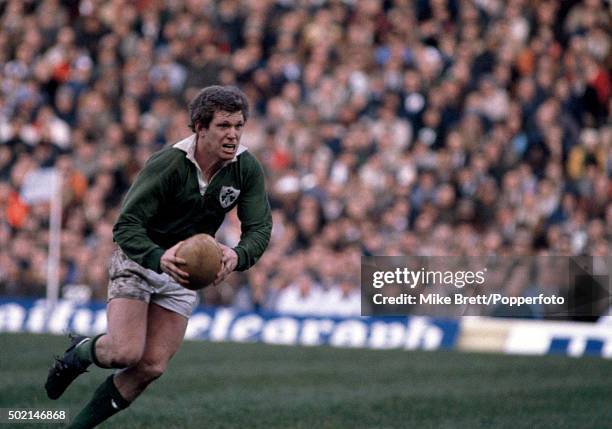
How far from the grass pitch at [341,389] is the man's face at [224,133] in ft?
7.32

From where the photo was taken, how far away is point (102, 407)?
7078mm

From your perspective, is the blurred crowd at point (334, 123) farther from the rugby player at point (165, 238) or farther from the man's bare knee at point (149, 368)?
the man's bare knee at point (149, 368)

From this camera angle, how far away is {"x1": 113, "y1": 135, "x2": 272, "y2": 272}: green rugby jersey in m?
6.81

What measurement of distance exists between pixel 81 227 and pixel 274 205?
3.17 metres

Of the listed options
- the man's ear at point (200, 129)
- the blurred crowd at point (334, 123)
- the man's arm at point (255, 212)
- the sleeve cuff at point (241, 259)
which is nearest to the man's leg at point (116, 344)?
the sleeve cuff at point (241, 259)

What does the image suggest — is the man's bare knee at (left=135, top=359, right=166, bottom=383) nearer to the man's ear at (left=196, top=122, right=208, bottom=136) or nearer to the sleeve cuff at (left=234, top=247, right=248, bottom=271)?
the sleeve cuff at (left=234, top=247, right=248, bottom=271)

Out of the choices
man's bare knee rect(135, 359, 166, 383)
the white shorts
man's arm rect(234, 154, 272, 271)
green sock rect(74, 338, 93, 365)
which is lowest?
man's bare knee rect(135, 359, 166, 383)

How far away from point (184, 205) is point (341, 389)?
447cm

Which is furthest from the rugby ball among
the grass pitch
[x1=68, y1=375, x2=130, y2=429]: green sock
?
the grass pitch

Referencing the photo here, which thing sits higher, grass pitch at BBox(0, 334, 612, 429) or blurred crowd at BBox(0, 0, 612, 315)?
blurred crowd at BBox(0, 0, 612, 315)

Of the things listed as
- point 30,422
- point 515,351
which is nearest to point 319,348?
point 515,351

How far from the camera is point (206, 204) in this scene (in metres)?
7.10

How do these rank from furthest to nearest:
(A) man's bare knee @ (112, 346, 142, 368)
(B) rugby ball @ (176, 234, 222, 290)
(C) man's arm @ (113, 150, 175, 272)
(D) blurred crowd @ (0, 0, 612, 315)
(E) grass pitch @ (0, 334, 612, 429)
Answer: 1. (D) blurred crowd @ (0, 0, 612, 315)
2. (E) grass pitch @ (0, 334, 612, 429)
3. (A) man's bare knee @ (112, 346, 142, 368)
4. (C) man's arm @ (113, 150, 175, 272)
5. (B) rugby ball @ (176, 234, 222, 290)

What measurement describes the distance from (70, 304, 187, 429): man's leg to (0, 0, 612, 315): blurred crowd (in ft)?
29.9
